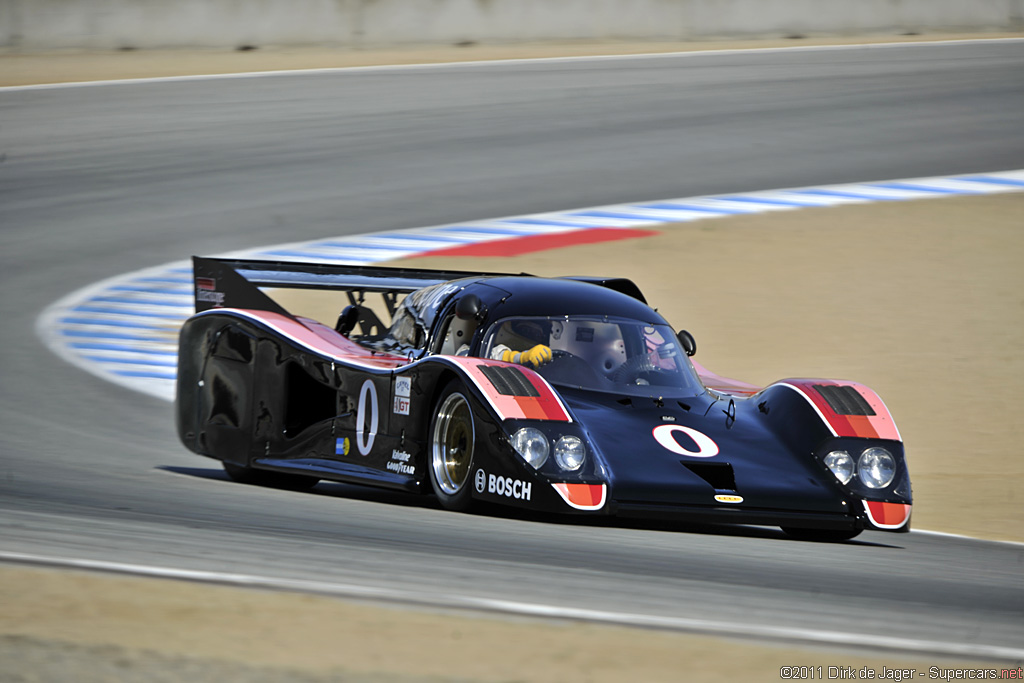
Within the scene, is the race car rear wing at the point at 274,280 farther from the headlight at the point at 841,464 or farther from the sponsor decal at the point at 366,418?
the headlight at the point at 841,464

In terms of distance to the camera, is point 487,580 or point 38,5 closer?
point 487,580

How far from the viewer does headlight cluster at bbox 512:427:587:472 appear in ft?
22.1

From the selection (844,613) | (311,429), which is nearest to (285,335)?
(311,429)

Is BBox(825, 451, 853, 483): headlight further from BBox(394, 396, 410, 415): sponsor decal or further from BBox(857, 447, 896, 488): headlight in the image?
BBox(394, 396, 410, 415): sponsor decal

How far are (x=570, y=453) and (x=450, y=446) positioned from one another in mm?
760

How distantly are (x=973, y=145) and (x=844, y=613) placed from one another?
677 inches

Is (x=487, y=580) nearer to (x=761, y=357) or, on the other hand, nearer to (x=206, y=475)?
(x=206, y=475)

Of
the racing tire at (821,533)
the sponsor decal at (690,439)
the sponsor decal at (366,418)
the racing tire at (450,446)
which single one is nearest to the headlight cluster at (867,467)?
the racing tire at (821,533)

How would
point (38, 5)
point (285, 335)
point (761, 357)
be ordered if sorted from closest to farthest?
point (285, 335), point (761, 357), point (38, 5)

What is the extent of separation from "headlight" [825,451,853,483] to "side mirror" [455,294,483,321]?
1953 mm

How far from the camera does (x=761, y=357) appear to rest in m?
13.0

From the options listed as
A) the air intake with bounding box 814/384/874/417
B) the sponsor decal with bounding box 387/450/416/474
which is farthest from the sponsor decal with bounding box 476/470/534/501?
the air intake with bounding box 814/384/874/417

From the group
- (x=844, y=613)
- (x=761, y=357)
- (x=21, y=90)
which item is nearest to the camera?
(x=844, y=613)

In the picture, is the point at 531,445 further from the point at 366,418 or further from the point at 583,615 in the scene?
the point at 583,615
